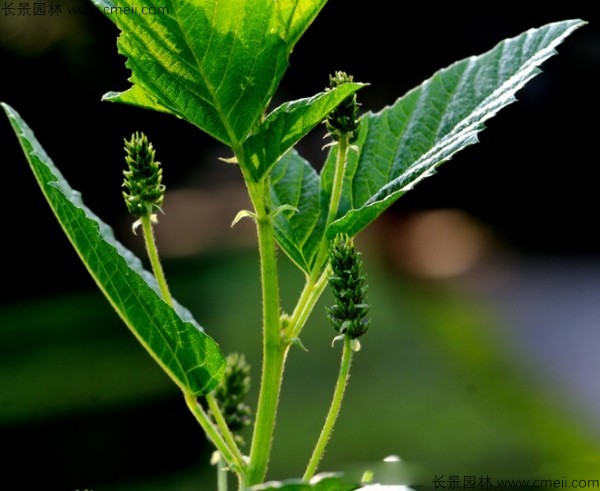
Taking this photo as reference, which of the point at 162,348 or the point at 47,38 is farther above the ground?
the point at 47,38

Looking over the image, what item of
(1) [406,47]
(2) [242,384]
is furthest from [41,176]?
(1) [406,47]

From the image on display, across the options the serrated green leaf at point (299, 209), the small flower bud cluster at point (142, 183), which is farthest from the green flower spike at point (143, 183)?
the serrated green leaf at point (299, 209)

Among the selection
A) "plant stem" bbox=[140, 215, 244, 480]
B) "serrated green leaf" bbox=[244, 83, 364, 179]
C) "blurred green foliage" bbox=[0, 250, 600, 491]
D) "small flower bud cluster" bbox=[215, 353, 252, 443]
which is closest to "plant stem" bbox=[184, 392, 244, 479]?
"plant stem" bbox=[140, 215, 244, 480]

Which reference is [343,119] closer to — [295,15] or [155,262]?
[295,15]

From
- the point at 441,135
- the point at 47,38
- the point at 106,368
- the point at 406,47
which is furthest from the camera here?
the point at 406,47

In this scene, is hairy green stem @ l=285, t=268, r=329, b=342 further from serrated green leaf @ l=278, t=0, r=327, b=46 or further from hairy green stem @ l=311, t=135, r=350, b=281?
serrated green leaf @ l=278, t=0, r=327, b=46

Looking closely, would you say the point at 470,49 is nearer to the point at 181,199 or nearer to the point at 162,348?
the point at 181,199
